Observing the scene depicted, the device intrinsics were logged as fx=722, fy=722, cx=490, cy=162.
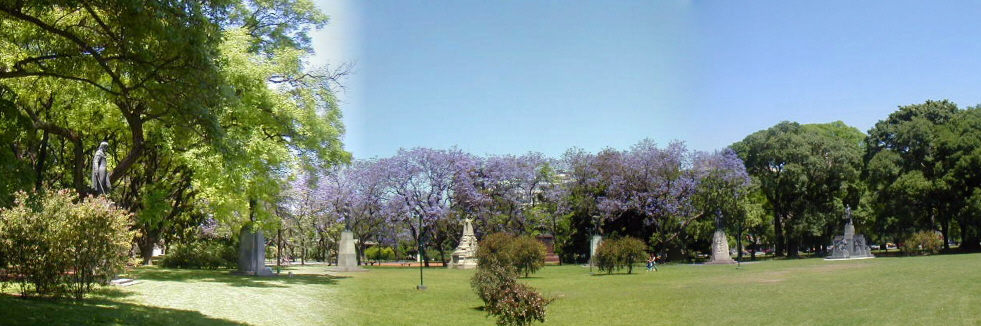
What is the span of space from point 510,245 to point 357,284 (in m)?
7.69

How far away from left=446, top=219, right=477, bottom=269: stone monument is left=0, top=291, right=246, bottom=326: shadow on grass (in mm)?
20801

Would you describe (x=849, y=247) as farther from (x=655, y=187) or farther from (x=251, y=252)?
(x=251, y=252)

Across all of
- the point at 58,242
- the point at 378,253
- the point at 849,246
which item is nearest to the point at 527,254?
the point at 58,242

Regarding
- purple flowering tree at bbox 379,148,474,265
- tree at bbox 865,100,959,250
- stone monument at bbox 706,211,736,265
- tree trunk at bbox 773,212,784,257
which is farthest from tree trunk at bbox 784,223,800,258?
purple flowering tree at bbox 379,148,474,265

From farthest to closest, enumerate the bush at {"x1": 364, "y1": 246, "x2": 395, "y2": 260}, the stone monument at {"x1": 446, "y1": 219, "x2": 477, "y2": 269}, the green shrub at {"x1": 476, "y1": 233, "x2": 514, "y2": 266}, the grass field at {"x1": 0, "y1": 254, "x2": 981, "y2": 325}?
the bush at {"x1": 364, "y1": 246, "x2": 395, "y2": 260} < the stone monument at {"x1": 446, "y1": 219, "x2": 477, "y2": 269} < the green shrub at {"x1": 476, "y1": 233, "x2": 514, "y2": 266} < the grass field at {"x1": 0, "y1": 254, "x2": 981, "y2": 325}

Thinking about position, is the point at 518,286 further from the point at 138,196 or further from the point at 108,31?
the point at 138,196

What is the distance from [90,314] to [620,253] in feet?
58.4

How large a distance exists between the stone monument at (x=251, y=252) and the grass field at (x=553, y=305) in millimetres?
2685

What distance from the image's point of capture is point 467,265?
97.3ft

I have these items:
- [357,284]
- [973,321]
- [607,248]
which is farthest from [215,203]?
[973,321]

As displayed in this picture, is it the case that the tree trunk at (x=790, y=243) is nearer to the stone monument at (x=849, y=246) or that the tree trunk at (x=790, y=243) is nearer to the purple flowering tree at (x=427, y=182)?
the stone monument at (x=849, y=246)

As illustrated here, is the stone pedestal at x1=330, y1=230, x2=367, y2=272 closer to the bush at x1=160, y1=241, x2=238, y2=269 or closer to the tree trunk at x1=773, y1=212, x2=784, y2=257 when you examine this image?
the bush at x1=160, y1=241, x2=238, y2=269

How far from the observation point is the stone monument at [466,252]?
2975 centimetres

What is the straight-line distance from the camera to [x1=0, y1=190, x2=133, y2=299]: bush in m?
8.43
